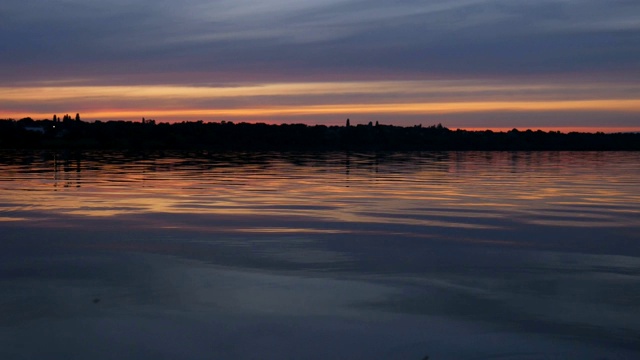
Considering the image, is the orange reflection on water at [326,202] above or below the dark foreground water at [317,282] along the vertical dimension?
above

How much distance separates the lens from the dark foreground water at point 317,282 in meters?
7.54

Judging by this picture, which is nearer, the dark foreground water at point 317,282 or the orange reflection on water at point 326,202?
the dark foreground water at point 317,282

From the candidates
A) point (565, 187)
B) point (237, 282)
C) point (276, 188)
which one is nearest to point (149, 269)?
point (237, 282)

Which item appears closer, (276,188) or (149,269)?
(149,269)

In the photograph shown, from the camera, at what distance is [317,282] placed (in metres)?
10.2

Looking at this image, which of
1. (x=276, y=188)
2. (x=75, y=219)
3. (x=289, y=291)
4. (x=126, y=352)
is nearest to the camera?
(x=126, y=352)

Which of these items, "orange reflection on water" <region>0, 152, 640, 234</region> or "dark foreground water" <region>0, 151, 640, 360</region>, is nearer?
"dark foreground water" <region>0, 151, 640, 360</region>

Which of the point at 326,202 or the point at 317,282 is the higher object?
the point at 326,202

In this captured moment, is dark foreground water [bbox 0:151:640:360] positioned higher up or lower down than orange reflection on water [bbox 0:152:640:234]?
lower down

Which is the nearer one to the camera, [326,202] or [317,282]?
[317,282]

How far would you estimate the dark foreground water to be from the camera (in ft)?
24.7

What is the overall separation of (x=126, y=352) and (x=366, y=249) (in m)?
6.45

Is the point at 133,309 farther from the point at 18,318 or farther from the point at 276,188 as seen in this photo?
the point at 276,188

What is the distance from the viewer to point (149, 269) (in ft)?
36.3
